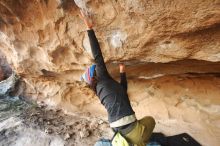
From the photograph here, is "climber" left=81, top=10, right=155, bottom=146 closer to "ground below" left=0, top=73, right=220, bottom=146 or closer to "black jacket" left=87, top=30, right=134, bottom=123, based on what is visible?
"black jacket" left=87, top=30, right=134, bottom=123

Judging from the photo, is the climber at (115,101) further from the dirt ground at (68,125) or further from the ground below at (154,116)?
the dirt ground at (68,125)

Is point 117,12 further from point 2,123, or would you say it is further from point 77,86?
point 2,123

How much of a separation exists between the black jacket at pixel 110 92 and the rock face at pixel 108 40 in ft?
1.28

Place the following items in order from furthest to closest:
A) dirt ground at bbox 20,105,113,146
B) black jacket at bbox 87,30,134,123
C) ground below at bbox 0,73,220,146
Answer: dirt ground at bbox 20,105,113,146, ground below at bbox 0,73,220,146, black jacket at bbox 87,30,134,123

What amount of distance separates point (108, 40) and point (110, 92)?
0.67 m

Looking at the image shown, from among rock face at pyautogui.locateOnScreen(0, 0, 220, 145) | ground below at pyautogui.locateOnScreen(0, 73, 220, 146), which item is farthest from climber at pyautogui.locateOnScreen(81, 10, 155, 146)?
ground below at pyautogui.locateOnScreen(0, 73, 220, 146)

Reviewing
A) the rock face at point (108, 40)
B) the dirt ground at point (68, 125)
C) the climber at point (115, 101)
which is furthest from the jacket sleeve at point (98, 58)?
the dirt ground at point (68, 125)

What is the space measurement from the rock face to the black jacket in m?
0.39

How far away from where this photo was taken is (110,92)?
8.46 ft

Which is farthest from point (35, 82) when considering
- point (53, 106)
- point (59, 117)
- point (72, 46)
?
point (72, 46)

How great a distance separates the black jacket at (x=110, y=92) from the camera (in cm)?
255

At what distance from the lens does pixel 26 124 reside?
4309mm

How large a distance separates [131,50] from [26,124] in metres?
2.41

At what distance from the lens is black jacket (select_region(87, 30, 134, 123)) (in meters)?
2.55
